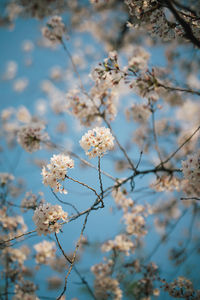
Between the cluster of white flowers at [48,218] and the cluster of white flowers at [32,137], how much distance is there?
145cm

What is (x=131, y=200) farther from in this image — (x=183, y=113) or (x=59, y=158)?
(x=183, y=113)

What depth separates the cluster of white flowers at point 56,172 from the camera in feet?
6.61

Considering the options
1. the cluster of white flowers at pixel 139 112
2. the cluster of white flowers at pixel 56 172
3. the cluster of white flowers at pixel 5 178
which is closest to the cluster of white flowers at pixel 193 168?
the cluster of white flowers at pixel 56 172

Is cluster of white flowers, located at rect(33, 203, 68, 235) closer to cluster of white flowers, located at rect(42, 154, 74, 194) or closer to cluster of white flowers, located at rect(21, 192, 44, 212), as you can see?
cluster of white flowers, located at rect(42, 154, 74, 194)

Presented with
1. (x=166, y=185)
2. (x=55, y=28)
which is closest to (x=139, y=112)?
(x=166, y=185)

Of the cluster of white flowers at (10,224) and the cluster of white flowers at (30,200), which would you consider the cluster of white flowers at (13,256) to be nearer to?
the cluster of white flowers at (10,224)

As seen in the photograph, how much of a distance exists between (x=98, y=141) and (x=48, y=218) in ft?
3.36

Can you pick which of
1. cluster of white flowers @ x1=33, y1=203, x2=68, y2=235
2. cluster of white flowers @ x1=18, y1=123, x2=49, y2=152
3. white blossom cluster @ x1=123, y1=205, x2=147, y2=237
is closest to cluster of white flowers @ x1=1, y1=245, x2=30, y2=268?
white blossom cluster @ x1=123, y1=205, x2=147, y2=237

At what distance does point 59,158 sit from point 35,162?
15.8 feet

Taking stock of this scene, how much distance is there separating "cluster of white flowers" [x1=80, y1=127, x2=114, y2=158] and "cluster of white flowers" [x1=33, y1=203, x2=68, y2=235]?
0.73 metres

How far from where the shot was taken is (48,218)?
1.92 m

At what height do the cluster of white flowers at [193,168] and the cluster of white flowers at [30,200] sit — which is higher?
the cluster of white flowers at [30,200]

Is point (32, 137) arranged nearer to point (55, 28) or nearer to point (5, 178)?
point (5, 178)

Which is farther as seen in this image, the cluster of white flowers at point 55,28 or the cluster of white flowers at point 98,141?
the cluster of white flowers at point 55,28
